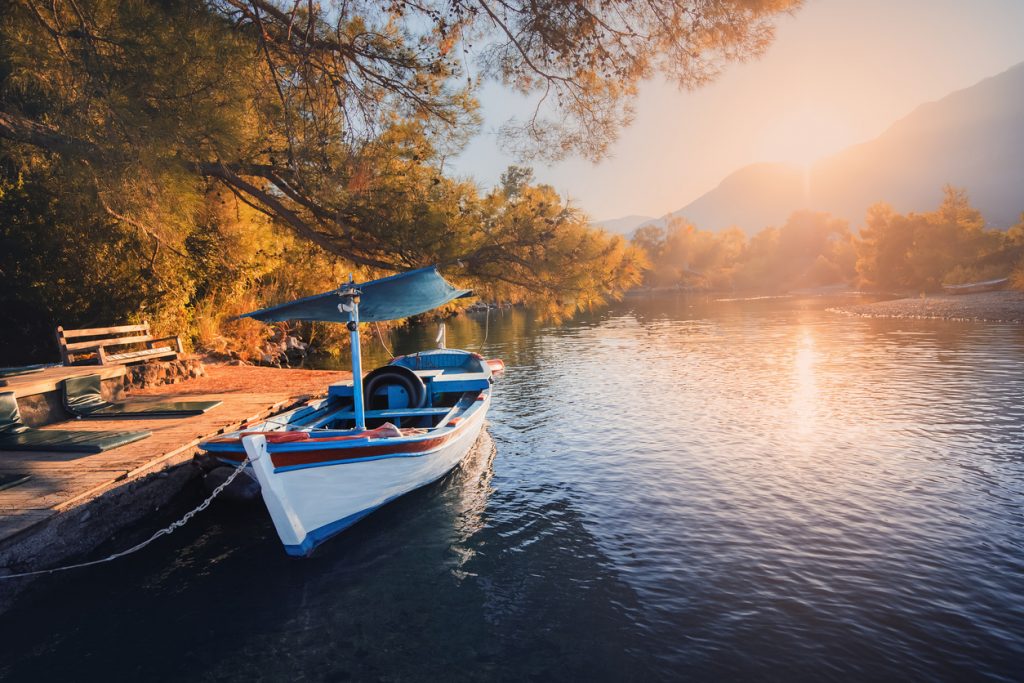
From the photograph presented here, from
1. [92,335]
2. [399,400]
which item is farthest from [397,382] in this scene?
[92,335]

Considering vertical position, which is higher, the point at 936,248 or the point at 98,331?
the point at 936,248

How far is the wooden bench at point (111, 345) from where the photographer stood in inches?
523

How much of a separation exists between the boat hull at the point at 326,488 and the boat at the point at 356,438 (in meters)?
0.01

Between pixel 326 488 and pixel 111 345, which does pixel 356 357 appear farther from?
pixel 111 345

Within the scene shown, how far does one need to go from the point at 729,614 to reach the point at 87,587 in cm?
756

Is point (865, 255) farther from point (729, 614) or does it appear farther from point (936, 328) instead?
point (729, 614)

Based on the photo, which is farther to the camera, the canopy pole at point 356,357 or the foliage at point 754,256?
the foliage at point 754,256

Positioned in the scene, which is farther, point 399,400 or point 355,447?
point 399,400

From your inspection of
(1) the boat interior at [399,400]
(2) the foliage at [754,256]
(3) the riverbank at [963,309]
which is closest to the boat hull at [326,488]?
(1) the boat interior at [399,400]

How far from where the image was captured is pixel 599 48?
9.29m

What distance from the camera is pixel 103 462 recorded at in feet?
27.1

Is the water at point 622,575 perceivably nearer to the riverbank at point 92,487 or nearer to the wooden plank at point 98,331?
the riverbank at point 92,487

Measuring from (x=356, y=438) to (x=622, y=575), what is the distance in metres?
3.88

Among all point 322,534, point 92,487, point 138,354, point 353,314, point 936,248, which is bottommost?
point 322,534
